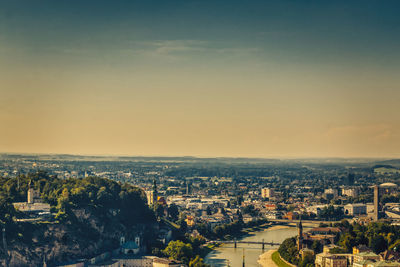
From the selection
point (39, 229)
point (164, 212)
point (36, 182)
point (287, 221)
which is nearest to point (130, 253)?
point (39, 229)

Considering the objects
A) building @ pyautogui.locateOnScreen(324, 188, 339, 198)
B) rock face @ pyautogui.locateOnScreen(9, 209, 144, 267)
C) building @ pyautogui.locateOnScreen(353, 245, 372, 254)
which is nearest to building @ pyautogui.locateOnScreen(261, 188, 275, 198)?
building @ pyautogui.locateOnScreen(324, 188, 339, 198)

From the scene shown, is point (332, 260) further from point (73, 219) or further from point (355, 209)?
point (355, 209)

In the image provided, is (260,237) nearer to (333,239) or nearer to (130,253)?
(333,239)

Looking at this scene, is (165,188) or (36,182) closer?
(36,182)

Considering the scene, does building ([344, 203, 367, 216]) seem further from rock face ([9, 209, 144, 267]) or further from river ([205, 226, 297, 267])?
rock face ([9, 209, 144, 267])

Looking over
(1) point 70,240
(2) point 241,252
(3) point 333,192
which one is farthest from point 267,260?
(3) point 333,192

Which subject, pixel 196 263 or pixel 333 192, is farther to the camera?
pixel 333 192
